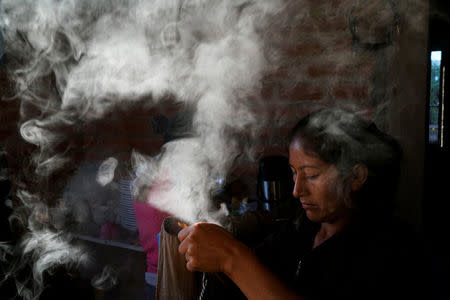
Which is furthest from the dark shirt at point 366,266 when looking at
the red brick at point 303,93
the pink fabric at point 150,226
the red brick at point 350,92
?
the red brick at point 303,93

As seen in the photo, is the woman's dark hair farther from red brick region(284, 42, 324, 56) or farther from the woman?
red brick region(284, 42, 324, 56)

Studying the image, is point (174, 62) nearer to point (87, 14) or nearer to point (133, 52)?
point (133, 52)

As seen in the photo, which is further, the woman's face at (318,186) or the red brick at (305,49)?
the red brick at (305,49)

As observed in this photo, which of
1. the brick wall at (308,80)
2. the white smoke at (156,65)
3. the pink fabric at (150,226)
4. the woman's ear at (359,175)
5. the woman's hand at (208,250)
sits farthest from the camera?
the white smoke at (156,65)

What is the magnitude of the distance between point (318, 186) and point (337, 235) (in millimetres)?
213

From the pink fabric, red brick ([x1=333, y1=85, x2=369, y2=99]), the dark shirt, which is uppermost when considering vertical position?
red brick ([x1=333, y1=85, x2=369, y2=99])

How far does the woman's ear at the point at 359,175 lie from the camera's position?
138cm

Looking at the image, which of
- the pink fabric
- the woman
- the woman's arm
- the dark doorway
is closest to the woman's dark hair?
the woman

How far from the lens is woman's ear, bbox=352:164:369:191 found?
4.51 ft

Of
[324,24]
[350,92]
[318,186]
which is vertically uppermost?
[324,24]

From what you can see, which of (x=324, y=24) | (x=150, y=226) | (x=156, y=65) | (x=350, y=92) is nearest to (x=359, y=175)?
(x=150, y=226)

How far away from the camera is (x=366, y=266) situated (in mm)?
1190

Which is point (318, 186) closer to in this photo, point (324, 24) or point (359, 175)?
point (359, 175)

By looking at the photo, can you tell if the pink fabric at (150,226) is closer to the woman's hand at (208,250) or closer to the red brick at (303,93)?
the woman's hand at (208,250)
